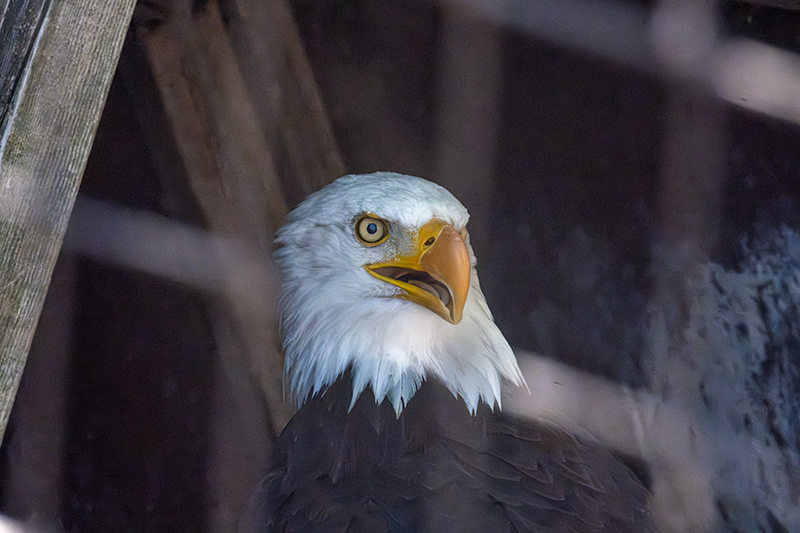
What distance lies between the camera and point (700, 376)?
1673mm

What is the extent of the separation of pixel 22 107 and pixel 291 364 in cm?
79

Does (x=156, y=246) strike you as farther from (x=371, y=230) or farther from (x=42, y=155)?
(x=42, y=155)

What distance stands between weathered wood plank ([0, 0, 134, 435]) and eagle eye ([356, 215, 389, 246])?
0.53 m

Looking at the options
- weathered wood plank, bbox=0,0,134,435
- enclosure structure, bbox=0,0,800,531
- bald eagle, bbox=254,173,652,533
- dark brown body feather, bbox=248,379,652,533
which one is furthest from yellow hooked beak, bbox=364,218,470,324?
weathered wood plank, bbox=0,0,134,435

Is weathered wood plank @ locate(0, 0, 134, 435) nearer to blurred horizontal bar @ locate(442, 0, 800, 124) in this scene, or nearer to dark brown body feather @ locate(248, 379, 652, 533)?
dark brown body feather @ locate(248, 379, 652, 533)

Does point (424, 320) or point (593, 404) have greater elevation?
point (424, 320)

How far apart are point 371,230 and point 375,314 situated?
0.15 m

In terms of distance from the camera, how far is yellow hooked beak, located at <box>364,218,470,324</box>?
4.17ft

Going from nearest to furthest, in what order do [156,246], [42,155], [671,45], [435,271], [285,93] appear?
[42,155] → [435,271] → [671,45] → [156,246] → [285,93]

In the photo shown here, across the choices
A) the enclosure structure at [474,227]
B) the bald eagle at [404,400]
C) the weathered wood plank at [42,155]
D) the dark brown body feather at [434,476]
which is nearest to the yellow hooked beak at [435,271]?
the bald eagle at [404,400]

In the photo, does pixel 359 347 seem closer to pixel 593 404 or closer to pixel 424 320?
pixel 424 320

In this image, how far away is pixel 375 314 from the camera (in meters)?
1.39

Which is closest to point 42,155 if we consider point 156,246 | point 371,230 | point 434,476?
point 371,230

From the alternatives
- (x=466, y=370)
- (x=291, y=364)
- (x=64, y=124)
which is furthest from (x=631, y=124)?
(x=64, y=124)
